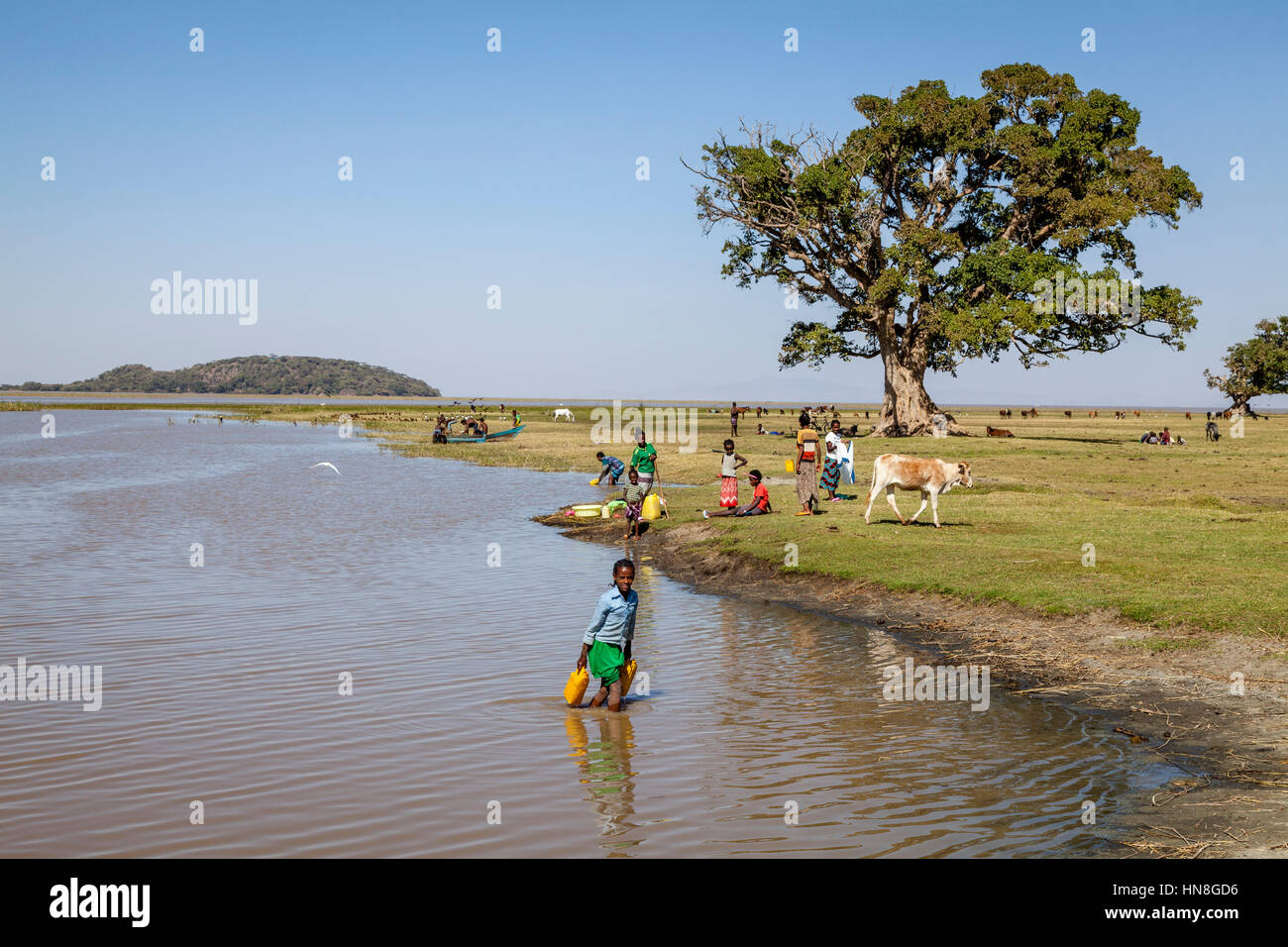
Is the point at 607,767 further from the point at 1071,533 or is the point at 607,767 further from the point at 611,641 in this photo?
the point at 1071,533

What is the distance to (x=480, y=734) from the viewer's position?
10.2 meters

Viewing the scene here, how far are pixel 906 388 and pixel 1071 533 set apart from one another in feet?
111

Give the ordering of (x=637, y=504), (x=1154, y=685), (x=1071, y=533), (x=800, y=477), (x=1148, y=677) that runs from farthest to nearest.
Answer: (x=637, y=504)
(x=800, y=477)
(x=1071, y=533)
(x=1148, y=677)
(x=1154, y=685)

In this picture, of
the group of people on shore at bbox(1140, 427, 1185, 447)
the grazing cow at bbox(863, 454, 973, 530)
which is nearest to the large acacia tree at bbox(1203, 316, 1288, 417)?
the group of people on shore at bbox(1140, 427, 1185, 447)

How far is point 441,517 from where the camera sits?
97.2ft

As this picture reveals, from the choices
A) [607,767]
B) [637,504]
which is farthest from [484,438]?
[607,767]

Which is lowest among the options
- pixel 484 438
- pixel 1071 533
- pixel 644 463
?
pixel 1071 533

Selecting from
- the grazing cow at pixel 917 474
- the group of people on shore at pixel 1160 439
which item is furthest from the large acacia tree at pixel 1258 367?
the grazing cow at pixel 917 474

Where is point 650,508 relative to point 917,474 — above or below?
below

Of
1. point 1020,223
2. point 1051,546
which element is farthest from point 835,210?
point 1051,546

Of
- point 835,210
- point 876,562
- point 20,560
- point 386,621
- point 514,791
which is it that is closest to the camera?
point 514,791
